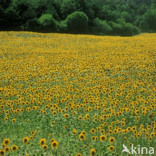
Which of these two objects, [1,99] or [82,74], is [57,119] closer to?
[1,99]

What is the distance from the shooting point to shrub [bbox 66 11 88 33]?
50.6 meters

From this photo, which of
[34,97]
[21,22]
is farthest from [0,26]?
[34,97]

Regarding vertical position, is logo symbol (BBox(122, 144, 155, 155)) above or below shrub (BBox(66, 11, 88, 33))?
below

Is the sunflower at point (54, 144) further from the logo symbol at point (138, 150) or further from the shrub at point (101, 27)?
the shrub at point (101, 27)

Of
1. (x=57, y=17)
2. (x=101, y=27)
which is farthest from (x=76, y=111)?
(x=101, y=27)

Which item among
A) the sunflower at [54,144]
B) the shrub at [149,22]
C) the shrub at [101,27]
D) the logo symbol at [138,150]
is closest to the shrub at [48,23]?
the shrub at [101,27]

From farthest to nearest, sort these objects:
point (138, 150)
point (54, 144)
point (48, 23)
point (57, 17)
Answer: point (57, 17)
point (48, 23)
point (138, 150)
point (54, 144)

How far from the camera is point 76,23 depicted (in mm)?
50531

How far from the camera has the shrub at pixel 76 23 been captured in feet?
166

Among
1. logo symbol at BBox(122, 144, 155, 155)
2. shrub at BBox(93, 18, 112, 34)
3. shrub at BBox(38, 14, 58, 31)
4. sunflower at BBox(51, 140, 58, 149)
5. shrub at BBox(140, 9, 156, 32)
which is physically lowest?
logo symbol at BBox(122, 144, 155, 155)

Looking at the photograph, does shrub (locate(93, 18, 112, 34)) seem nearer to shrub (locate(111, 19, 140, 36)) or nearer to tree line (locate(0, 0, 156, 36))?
tree line (locate(0, 0, 156, 36))

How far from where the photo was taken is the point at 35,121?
22.8 feet

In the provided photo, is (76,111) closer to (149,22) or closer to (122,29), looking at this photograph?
(122,29)

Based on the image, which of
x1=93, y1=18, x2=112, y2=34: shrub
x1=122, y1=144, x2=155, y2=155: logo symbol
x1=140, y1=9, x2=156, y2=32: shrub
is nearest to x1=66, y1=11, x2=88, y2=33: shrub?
x1=93, y1=18, x2=112, y2=34: shrub
